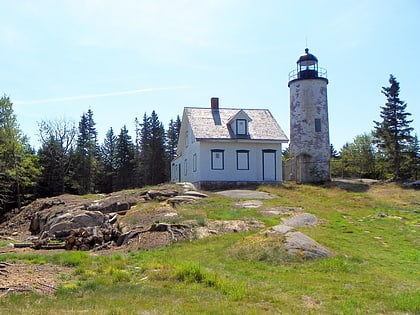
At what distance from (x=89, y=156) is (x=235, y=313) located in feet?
182

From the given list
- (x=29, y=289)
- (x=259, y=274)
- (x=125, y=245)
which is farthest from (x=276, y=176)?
(x=29, y=289)

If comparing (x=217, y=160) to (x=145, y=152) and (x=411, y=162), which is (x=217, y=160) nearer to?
(x=411, y=162)

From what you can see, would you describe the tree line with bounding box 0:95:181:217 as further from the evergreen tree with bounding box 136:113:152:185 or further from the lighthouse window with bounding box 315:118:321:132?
the lighthouse window with bounding box 315:118:321:132

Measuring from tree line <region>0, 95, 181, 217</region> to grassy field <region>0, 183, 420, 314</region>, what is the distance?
31.7 metres

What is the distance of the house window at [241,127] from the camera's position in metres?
32.9

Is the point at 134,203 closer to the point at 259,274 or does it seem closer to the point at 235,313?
the point at 259,274

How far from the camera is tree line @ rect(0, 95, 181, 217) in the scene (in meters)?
42.3

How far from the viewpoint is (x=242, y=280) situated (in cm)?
943

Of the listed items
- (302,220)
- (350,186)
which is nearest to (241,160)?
(350,186)

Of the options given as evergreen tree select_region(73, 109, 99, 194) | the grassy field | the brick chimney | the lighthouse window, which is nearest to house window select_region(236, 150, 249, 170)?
the brick chimney

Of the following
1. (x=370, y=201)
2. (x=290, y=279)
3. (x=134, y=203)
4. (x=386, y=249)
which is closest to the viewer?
(x=290, y=279)

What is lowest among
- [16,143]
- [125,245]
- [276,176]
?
[125,245]

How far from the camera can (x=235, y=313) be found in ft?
22.4

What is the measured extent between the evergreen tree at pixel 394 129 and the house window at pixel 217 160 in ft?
63.6
